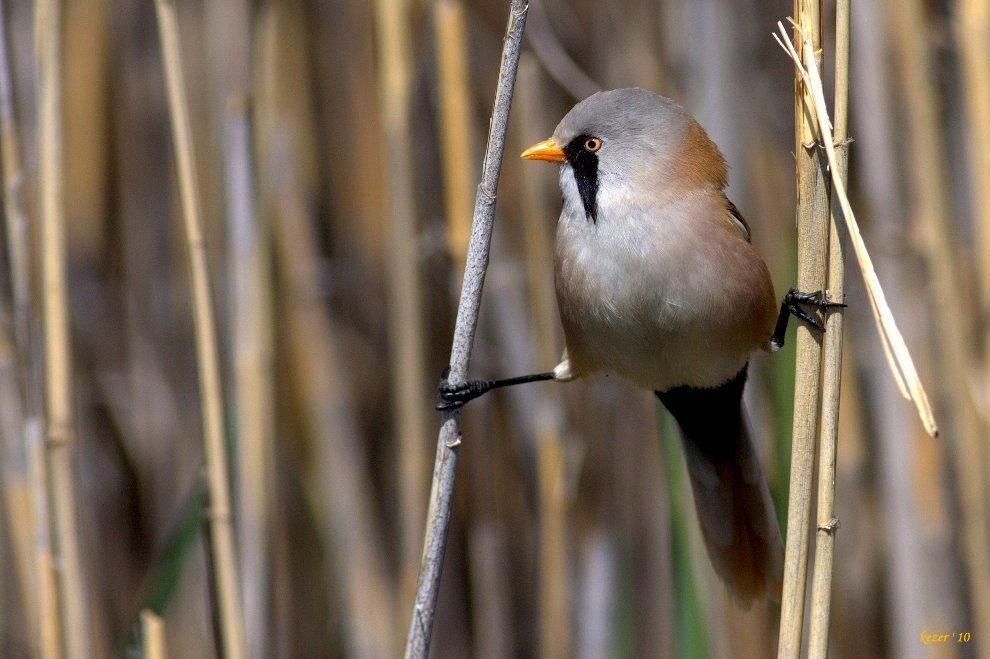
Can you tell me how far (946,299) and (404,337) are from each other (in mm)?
936

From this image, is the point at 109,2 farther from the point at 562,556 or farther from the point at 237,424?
the point at 562,556

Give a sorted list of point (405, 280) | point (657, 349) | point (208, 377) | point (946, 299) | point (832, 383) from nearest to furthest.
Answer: point (832, 383), point (208, 377), point (657, 349), point (946, 299), point (405, 280)

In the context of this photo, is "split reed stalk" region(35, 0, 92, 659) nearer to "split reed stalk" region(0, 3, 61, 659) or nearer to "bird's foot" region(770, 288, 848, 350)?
"split reed stalk" region(0, 3, 61, 659)

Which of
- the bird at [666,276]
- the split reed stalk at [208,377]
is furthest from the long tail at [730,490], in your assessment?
the split reed stalk at [208,377]

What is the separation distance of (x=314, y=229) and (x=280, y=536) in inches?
27.8

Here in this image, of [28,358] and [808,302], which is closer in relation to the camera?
[808,302]

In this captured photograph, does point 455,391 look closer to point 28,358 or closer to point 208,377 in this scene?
point 208,377

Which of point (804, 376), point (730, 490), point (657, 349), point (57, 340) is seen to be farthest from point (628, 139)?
point (57, 340)

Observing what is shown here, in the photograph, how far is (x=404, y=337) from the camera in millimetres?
1818

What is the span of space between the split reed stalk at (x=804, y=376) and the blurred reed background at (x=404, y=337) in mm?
486

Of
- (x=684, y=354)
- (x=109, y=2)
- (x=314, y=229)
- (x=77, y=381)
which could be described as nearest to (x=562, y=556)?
(x=684, y=354)

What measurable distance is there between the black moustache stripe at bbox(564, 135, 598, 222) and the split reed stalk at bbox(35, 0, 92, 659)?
29.0 inches

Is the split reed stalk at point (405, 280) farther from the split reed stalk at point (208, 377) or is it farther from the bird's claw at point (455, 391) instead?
the split reed stalk at point (208, 377)

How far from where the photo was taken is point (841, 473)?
79.7 inches
